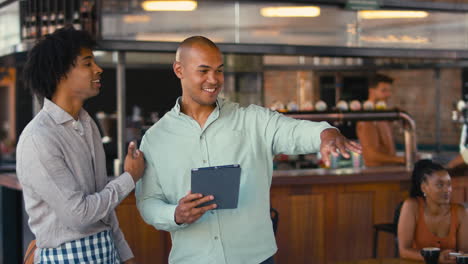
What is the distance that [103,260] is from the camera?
2.40 m

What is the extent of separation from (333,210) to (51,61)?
323 cm

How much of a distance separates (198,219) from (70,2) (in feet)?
11.9

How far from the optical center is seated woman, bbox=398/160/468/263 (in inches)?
135

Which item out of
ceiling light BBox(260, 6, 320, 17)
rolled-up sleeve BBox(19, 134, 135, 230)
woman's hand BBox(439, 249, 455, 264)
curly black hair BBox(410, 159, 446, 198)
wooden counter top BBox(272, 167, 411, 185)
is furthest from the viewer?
ceiling light BBox(260, 6, 320, 17)

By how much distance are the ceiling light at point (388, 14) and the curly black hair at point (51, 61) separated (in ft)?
15.3

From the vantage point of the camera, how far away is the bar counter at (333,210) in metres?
5.03

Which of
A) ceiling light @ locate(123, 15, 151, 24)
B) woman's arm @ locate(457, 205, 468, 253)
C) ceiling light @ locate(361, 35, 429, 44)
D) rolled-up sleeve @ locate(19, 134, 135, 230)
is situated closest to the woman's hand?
woman's arm @ locate(457, 205, 468, 253)

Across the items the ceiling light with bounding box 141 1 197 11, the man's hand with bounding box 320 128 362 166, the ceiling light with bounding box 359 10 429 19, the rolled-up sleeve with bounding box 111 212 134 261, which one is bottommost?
the rolled-up sleeve with bounding box 111 212 134 261

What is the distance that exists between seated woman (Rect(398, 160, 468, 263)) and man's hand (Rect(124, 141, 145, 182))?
160cm

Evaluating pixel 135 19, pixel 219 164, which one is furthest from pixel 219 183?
pixel 135 19

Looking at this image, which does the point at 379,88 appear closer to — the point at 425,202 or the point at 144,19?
the point at 144,19

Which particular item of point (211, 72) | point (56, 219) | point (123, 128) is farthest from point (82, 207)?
point (123, 128)

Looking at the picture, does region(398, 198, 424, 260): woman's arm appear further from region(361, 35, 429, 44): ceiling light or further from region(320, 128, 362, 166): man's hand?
region(361, 35, 429, 44): ceiling light

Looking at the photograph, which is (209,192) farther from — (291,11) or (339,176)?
(291,11)
